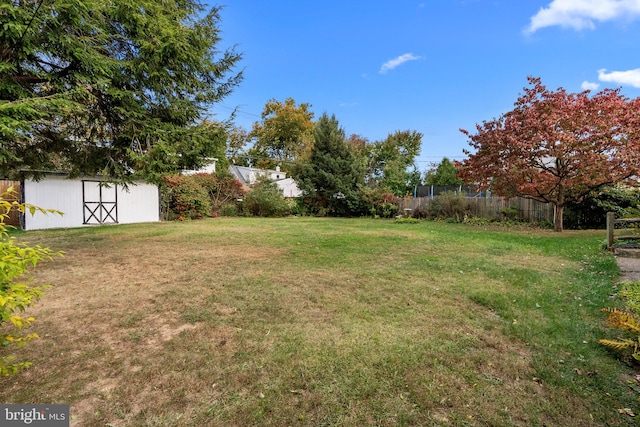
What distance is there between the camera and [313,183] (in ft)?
64.5

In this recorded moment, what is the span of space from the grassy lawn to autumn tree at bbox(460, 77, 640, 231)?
6309 mm

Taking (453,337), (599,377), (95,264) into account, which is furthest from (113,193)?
(599,377)

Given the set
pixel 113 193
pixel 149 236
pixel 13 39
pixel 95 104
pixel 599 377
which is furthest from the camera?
pixel 113 193

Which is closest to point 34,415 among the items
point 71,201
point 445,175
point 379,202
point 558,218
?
point 71,201

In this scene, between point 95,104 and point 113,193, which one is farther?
point 113,193

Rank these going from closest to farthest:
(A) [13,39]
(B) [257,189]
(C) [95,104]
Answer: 1. (A) [13,39]
2. (C) [95,104]
3. (B) [257,189]

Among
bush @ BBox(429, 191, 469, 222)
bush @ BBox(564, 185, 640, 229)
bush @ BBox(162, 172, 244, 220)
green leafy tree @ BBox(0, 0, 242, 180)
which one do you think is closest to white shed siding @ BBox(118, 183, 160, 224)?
bush @ BBox(162, 172, 244, 220)

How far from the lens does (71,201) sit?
12375 millimetres

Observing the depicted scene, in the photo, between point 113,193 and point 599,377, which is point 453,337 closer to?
Answer: point 599,377

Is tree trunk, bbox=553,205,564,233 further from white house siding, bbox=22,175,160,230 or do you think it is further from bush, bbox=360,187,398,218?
white house siding, bbox=22,175,160,230

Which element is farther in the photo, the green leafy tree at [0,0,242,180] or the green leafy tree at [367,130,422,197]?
the green leafy tree at [367,130,422,197]

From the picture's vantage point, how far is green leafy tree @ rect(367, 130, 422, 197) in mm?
24094

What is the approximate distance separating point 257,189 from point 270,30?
8.68 metres

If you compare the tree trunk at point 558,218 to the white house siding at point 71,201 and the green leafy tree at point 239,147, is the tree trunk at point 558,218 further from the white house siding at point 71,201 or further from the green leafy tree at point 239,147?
the green leafy tree at point 239,147
